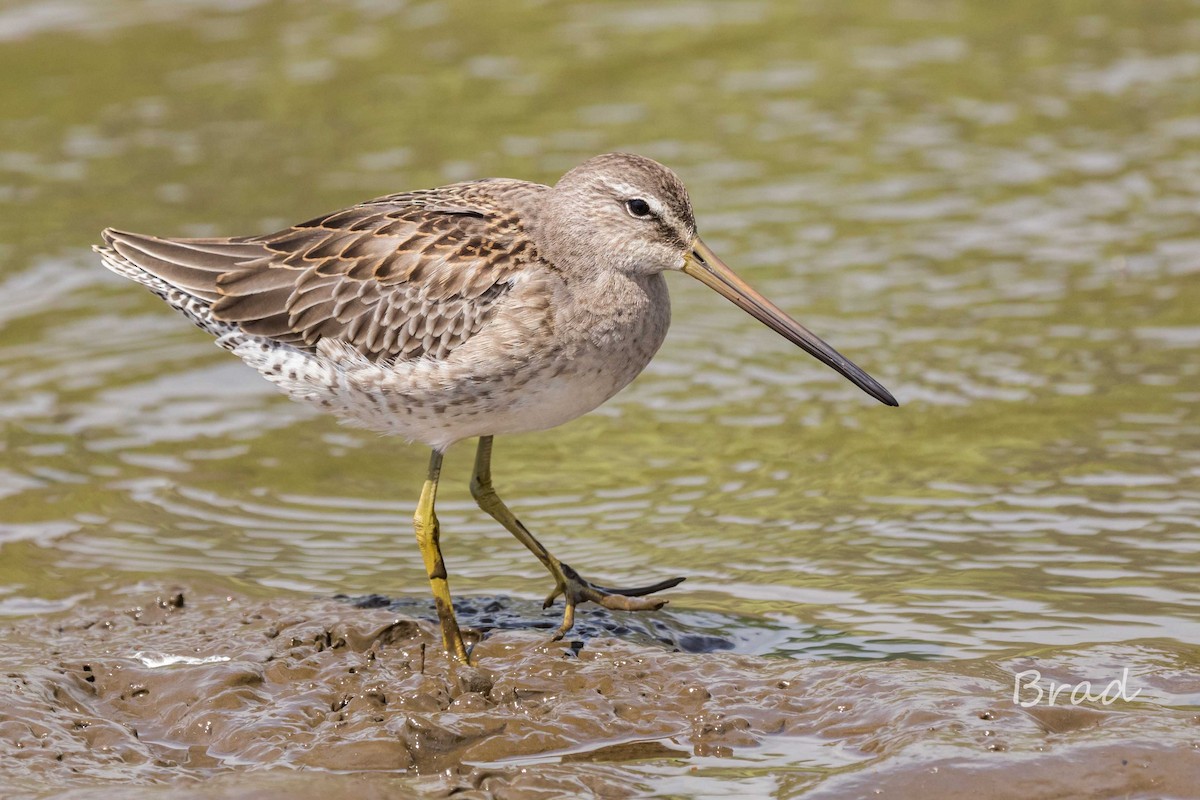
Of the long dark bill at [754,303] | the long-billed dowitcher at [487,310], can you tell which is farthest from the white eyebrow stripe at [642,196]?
the long dark bill at [754,303]

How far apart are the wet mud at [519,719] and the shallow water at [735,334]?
0.22 feet

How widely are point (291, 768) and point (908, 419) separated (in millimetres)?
3773

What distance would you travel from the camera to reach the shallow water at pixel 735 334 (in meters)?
6.54

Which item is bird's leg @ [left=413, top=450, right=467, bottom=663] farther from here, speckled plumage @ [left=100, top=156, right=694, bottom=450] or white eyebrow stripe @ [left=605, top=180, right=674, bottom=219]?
white eyebrow stripe @ [left=605, top=180, right=674, bottom=219]

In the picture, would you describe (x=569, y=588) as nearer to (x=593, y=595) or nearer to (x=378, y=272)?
(x=593, y=595)

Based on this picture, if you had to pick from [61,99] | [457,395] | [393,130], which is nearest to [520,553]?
[457,395]

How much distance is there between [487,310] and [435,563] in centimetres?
93

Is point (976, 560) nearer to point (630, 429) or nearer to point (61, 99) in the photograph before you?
point (630, 429)

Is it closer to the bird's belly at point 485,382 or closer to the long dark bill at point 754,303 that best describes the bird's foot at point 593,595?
the bird's belly at point 485,382

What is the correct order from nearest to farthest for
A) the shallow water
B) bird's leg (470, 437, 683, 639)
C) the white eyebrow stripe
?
1. the white eyebrow stripe
2. bird's leg (470, 437, 683, 639)
3. the shallow water

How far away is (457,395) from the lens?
5.86 metres

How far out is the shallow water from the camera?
21.5ft

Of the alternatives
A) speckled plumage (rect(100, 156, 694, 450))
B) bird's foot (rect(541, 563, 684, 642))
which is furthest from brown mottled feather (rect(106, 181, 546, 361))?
bird's foot (rect(541, 563, 684, 642))

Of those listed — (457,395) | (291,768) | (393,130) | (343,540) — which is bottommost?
(291,768)
